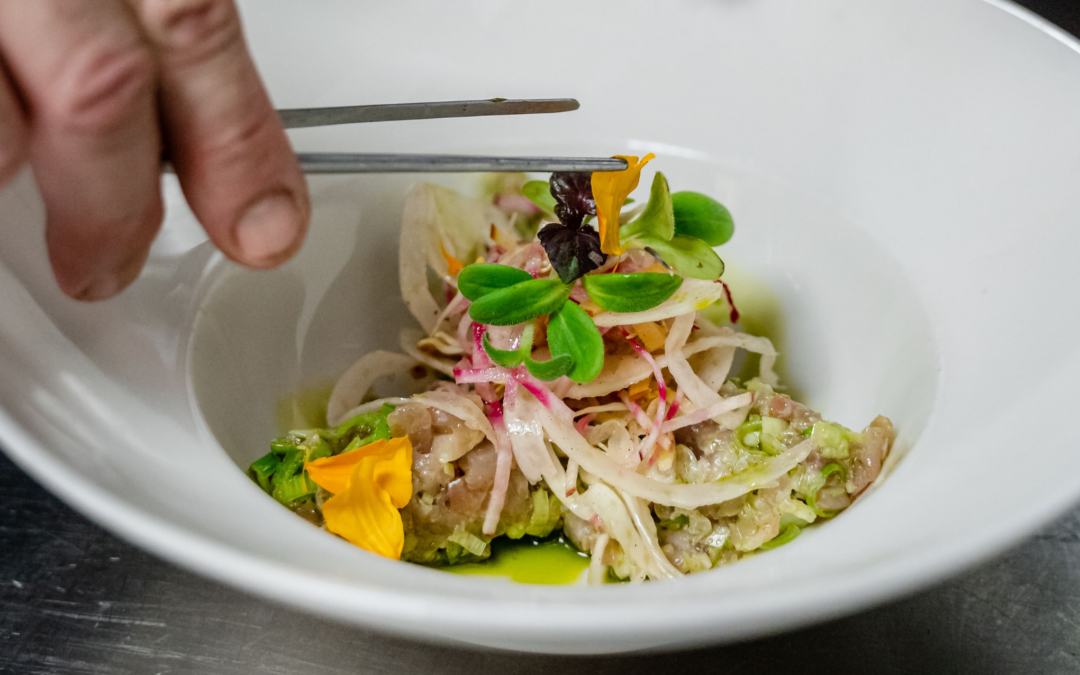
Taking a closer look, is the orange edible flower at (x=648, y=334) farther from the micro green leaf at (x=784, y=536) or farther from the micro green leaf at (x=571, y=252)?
the micro green leaf at (x=784, y=536)

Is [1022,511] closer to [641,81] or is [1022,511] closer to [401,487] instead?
[401,487]

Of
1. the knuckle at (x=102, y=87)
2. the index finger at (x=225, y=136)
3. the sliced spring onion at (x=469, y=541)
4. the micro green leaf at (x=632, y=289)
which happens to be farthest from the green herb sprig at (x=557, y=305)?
the knuckle at (x=102, y=87)

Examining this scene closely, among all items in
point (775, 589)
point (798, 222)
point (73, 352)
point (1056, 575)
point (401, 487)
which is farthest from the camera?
point (798, 222)

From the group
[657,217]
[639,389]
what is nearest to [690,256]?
[657,217]

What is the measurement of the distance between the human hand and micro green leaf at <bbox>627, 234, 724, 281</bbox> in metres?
0.55

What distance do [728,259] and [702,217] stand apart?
292 millimetres

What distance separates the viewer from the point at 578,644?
0.57 m

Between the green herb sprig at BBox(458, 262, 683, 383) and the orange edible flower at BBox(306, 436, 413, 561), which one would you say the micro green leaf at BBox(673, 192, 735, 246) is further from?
the orange edible flower at BBox(306, 436, 413, 561)

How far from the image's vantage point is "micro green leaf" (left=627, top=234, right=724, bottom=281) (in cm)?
101

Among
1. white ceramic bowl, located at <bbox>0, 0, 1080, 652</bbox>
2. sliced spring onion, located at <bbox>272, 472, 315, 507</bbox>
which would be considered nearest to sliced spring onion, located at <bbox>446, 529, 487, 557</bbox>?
sliced spring onion, located at <bbox>272, 472, 315, 507</bbox>

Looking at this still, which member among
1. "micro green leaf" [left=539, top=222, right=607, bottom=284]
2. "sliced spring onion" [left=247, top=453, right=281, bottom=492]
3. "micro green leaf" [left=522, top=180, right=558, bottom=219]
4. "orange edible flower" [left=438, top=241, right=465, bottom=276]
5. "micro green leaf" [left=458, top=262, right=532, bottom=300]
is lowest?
"sliced spring onion" [left=247, top=453, right=281, bottom=492]

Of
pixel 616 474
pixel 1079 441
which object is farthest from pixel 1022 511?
pixel 616 474

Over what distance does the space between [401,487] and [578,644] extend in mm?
418

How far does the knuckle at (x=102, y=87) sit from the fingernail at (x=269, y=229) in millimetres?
110
